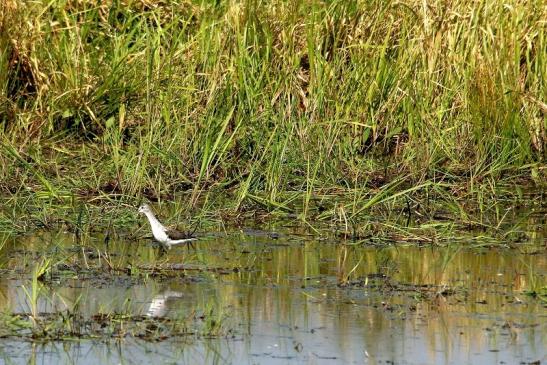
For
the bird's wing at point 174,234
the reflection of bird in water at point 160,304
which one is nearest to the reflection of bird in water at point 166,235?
the bird's wing at point 174,234

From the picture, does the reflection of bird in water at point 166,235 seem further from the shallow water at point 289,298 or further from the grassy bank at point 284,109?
the grassy bank at point 284,109

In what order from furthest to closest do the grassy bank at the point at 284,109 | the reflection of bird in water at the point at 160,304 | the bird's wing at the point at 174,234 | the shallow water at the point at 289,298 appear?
the grassy bank at the point at 284,109 → the bird's wing at the point at 174,234 → the reflection of bird in water at the point at 160,304 → the shallow water at the point at 289,298

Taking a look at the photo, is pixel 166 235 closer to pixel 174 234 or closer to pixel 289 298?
pixel 174 234

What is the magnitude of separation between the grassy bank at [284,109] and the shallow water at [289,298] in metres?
0.85

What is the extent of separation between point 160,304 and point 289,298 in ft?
2.12

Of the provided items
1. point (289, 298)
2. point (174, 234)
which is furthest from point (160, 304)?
point (174, 234)

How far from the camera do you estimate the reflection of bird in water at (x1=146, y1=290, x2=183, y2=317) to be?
611cm

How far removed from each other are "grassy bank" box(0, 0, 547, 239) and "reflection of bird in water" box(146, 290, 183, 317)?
204 cm

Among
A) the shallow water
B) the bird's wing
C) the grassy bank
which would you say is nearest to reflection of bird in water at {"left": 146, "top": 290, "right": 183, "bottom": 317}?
the shallow water

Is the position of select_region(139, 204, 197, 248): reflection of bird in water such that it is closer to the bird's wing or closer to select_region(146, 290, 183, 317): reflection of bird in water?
the bird's wing

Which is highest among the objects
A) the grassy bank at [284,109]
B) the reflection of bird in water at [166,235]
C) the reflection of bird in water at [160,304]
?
the grassy bank at [284,109]

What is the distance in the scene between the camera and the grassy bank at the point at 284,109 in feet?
29.6

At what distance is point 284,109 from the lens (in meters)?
9.74

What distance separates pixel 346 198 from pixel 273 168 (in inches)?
23.2
